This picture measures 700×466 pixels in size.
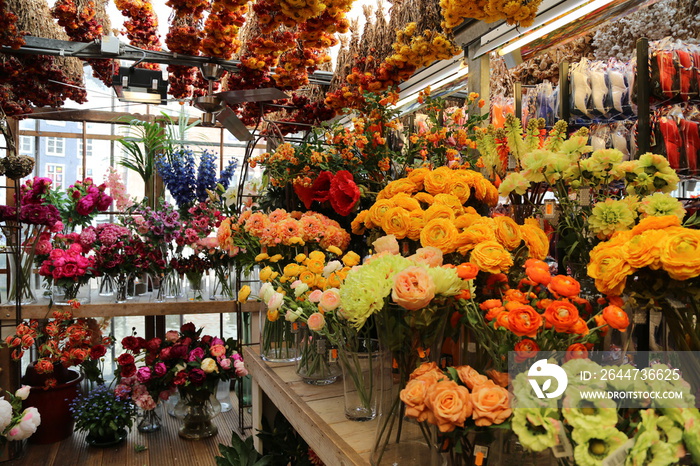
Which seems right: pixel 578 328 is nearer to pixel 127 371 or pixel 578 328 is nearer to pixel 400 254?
pixel 400 254

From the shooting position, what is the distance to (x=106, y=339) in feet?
10.0

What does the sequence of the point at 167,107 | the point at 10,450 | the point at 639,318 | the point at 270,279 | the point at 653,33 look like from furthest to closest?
the point at 167,107 → the point at 10,450 → the point at 653,33 → the point at 270,279 → the point at 639,318

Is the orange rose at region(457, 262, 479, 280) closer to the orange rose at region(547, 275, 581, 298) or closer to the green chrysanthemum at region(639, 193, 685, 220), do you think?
the orange rose at region(547, 275, 581, 298)

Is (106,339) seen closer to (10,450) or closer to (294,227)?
(10,450)

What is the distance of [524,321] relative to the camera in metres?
0.63

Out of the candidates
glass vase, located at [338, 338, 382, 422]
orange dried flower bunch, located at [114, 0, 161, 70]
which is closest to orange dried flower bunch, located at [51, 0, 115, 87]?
orange dried flower bunch, located at [114, 0, 161, 70]

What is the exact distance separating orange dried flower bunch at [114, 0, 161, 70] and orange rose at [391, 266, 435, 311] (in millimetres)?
3250

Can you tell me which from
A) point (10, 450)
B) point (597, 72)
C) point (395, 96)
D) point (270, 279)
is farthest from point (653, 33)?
point (10, 450)

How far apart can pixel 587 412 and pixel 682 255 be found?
25cm

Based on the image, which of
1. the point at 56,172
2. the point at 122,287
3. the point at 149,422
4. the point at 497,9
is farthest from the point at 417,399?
the point at 56,172

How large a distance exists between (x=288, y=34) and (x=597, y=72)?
1.85 metres

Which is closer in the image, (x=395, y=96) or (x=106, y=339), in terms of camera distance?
(x=395, y=96)

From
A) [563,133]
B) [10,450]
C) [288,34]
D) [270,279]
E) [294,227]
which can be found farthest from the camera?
[288,34]

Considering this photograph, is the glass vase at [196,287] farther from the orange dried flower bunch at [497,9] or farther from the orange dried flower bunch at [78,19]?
the orange dried flower bunch at [497,9]
